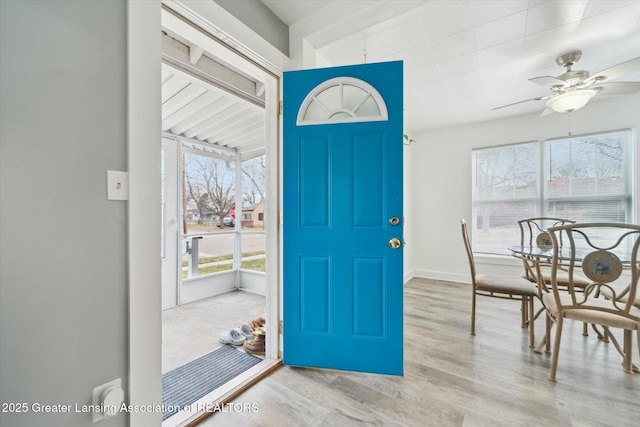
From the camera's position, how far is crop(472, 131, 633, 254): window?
3.36 meters

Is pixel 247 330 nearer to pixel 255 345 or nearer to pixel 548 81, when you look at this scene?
pixel 255 345

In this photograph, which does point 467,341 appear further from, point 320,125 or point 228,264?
point 228,264

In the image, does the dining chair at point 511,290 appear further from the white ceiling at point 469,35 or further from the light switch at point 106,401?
the light switch at point 106,401

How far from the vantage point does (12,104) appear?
34.4 inches

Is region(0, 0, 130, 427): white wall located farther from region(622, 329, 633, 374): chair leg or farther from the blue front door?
region(622, 329, 633, 374): chair leg

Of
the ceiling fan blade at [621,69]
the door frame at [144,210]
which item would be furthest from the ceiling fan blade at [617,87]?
the door frame at [144,210]

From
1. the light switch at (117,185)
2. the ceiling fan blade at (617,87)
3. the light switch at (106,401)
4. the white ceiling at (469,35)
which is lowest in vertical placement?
the light switch at (106,401)

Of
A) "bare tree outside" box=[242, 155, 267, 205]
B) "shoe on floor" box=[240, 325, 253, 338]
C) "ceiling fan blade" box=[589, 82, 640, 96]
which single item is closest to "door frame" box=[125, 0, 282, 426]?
"shoe on floor" box=[240, 325, 253, 338]

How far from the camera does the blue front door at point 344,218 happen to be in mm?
1834

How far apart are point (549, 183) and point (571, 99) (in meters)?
1.94

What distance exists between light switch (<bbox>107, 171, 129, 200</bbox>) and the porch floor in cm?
157

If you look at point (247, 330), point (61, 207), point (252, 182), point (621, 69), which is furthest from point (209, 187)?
point (621, 69)

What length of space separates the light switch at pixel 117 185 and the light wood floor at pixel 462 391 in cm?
133

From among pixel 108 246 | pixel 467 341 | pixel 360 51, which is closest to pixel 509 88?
pixel 360 51
